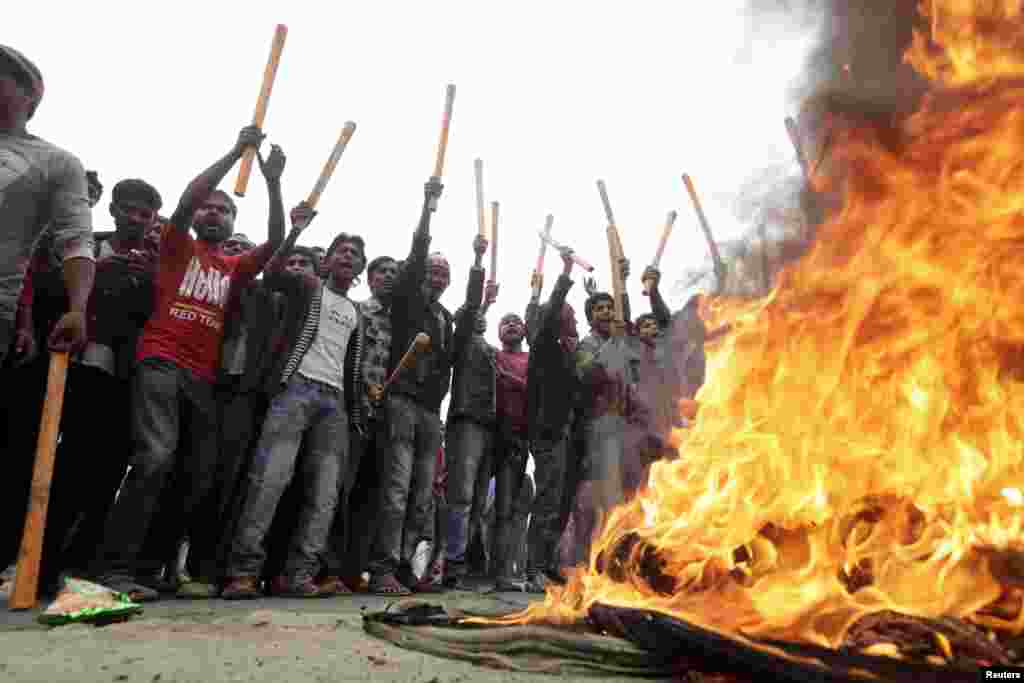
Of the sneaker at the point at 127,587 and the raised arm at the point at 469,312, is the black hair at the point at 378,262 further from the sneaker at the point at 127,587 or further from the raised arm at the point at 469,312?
the sneaker at the point at 127,587

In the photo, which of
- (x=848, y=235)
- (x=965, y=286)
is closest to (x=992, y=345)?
(x=965, y=286)

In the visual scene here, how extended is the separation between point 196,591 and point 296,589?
64 centimetres

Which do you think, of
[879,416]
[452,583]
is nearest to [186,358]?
[452,583]

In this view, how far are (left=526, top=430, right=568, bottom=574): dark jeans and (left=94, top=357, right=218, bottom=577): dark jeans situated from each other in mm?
3119

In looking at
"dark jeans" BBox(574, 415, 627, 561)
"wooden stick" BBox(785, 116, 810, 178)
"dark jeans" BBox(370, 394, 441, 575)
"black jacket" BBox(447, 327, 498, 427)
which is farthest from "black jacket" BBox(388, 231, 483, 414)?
"wooden stick" BBox(785, 116, 810, 178)

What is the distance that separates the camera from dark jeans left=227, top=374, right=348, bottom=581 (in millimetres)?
4852

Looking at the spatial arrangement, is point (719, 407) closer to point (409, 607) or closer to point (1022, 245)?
point (1022, 245)

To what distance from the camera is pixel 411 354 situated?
5957mm

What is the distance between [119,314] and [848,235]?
4405 millimetres

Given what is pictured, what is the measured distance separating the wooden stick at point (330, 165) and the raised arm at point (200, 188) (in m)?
0.89

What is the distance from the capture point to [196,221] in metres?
5.30

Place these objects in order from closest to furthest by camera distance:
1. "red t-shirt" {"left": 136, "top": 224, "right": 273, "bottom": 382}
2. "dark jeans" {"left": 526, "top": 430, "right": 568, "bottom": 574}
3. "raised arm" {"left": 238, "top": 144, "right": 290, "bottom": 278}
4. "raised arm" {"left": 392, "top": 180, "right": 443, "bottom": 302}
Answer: "red t-shirt" {"left": 136, "top": 224, "right": 273, "bottom": 382}
"raised arm" {"left": 238, "top": 144, "right": 290, "bottom": 278}
"raised arm" {"left": 392, "top": 180, "right": 443, "bottom": 302}
"dark jeans" {"left": 526, "top": 430, "right": 568, "bottom": 574}

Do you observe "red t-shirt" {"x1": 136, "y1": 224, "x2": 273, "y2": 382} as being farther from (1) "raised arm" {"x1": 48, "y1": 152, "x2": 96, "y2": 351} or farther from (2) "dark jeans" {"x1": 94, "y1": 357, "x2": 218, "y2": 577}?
(1) "raised arm" {"x1": 48, "y1": 152, "x2": 96, "y2": 351}

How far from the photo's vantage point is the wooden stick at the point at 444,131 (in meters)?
6.52
